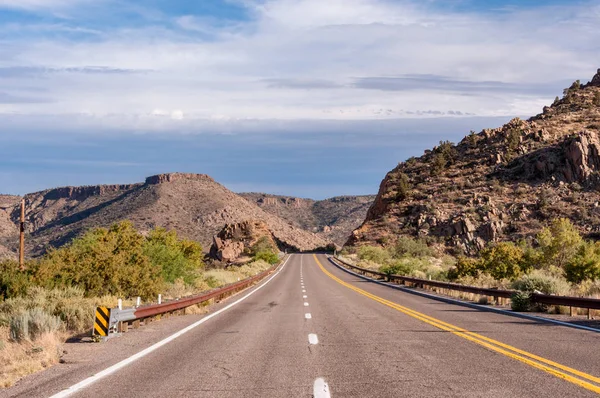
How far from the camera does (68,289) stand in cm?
1783

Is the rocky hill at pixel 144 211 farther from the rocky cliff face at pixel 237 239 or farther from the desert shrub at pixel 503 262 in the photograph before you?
the desert shrub at pixel 503 262

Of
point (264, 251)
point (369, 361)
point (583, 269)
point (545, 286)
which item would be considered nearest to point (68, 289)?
point (369, 361)

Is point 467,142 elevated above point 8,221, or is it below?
above

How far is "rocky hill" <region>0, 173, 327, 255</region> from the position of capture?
11169cm

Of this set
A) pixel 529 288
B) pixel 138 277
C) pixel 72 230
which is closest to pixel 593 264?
pixel 529 288

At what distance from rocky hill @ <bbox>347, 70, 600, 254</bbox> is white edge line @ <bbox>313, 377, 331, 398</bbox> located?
6785cm

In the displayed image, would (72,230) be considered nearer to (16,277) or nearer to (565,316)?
(16,277)

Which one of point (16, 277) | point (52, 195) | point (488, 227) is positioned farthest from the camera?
point (52, 195)

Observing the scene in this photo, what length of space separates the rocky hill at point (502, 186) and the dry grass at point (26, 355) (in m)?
67.4

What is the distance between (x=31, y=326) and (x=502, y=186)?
84493 millimetres

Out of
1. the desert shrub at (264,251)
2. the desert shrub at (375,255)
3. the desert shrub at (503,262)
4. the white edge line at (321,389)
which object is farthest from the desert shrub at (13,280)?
the desert shrub at (264,251)

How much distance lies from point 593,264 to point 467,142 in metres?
85.0

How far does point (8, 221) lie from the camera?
115250 mm

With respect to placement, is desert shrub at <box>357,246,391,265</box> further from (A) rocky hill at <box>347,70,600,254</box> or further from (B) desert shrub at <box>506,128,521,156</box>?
(B) desert shrub at <box>506,128,521,156</box>
